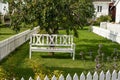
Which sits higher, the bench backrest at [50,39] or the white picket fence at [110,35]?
the bench backrest at [50,39]

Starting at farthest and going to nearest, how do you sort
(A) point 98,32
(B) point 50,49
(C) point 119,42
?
(A) point 98,32, (C) point 119,42, (B) point 50,49

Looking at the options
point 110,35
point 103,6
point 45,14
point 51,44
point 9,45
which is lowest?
point 110,35

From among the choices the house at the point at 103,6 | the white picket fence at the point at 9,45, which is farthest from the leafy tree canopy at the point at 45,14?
the house at the point at 103,6

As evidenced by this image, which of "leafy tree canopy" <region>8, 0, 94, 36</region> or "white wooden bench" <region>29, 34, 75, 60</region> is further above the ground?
"leafy tree canopy" <region>8, 0, 94, 36</region>

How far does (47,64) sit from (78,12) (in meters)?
4.54

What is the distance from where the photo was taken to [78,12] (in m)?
16.4

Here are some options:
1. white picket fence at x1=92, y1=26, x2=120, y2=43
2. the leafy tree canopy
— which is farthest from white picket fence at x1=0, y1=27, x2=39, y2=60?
white picket fence at x1=92, y1=26, x2=120, y2=43

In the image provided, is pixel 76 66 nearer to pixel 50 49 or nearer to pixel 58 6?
pixel 50 49

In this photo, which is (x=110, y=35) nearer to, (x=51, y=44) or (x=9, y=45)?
(x=51, y=44)

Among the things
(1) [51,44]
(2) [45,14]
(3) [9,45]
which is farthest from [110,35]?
(3) [9,45]

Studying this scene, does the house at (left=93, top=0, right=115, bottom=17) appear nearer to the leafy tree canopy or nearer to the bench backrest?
the leafy tree canopy

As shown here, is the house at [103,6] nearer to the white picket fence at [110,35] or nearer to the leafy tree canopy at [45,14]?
the white picket fence at [110,35]

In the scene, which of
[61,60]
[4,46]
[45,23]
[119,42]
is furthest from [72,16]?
[119,42]

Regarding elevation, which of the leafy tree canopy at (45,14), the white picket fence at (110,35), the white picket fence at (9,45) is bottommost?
the white picket fence at (110,35)
